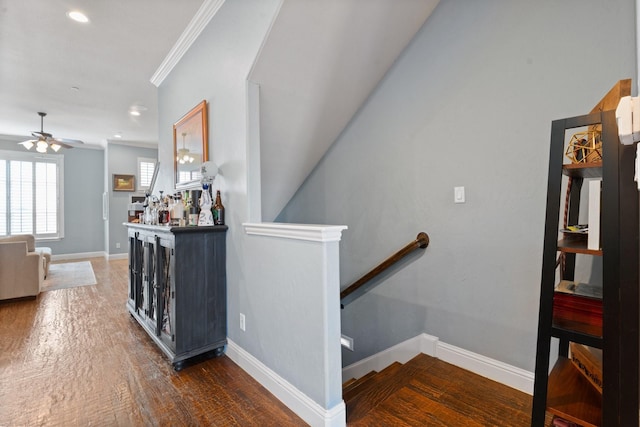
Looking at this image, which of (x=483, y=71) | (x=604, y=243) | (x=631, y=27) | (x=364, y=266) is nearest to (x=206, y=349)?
(x=364, y=266)

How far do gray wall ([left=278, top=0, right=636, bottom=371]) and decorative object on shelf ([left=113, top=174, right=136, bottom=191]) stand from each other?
21.8 ft

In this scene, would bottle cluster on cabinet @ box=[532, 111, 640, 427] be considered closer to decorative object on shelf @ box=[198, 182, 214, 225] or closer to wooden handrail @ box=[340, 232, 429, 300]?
wooden handrail @ box=[340, 232, 429, 300]

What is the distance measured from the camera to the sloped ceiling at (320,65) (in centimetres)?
193

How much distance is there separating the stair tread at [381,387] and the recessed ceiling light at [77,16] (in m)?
3.53

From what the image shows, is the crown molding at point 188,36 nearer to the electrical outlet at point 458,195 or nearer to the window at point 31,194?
the electrical outlet at point 458,195

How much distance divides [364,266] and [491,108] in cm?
154

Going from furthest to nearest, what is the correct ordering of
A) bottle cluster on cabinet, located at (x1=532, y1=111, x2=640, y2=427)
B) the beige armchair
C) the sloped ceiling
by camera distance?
the beige armchair
the sloped ceiling
bottle cluster on cabinet, located at (x1=532, y1=111, x2=640, y2=427)

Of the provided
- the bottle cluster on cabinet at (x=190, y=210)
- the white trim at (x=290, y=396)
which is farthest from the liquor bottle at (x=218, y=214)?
the white trim at (x=290, y=396)

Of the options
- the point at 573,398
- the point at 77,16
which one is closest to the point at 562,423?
the point at 573,398

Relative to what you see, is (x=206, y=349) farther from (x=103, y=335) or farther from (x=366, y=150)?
(x=366, y=150)

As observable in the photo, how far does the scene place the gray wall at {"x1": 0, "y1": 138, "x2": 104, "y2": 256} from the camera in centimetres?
723

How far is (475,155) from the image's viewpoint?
6.48 ft

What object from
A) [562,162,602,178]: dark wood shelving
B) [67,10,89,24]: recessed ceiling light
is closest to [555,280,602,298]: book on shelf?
[562,162,602,178]: dark wood shelving

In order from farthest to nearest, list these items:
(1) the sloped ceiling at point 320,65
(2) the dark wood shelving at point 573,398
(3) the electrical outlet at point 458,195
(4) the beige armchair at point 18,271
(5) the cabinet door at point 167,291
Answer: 1. (4) the beige armchair at point 18,271
2. (5) the cabinet door at point 167,291
3. (3) the electrical outlet at point 458,195
4. (1) the sloped ceiling at point 320,65
5. (2) the dark wood shelving at point 573,398
